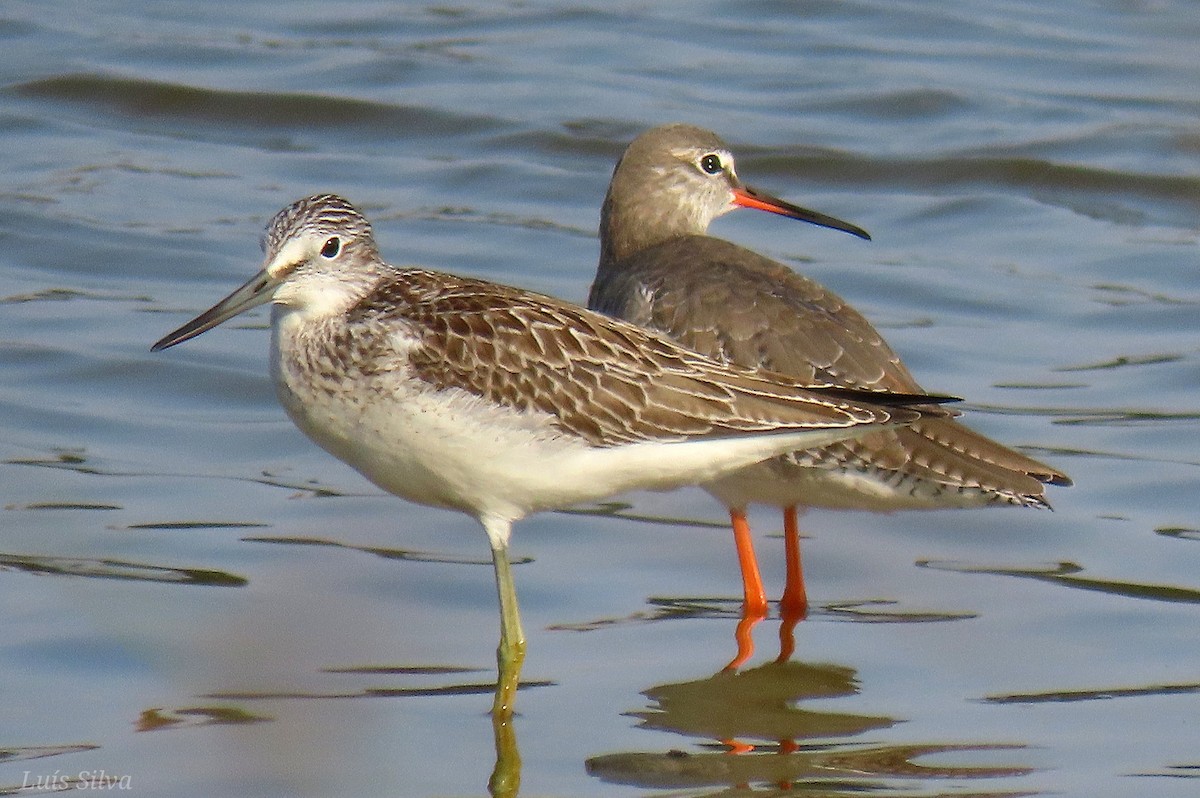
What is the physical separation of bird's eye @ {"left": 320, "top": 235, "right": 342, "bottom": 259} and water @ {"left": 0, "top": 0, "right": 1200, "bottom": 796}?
3.20ft

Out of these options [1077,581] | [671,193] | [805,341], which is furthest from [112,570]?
[1077,581]

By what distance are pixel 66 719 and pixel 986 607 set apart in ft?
11.8

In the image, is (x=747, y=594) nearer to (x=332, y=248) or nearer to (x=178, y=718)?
(x=332, y=248)

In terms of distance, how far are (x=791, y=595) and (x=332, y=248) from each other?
2.43 meters

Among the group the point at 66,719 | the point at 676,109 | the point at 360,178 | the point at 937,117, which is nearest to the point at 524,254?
the point at 360,178

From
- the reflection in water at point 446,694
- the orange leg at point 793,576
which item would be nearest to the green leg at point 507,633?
the reflection in water at point 446,694

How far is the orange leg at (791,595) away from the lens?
759cm

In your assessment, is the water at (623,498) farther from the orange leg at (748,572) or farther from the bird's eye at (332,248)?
the bird's eye at (332,248)

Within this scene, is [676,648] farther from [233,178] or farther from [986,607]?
[233,178]

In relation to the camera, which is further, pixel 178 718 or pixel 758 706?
pixel 758 706

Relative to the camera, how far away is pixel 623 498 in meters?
9.16

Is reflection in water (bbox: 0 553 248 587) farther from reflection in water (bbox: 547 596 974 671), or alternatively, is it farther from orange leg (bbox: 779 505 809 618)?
orange leg (bbox: 779 505 809 618)

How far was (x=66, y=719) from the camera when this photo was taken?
6305 millimetres

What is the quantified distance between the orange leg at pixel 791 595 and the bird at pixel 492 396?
1047mm
